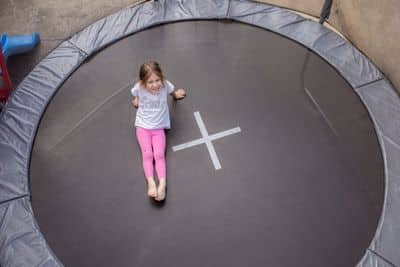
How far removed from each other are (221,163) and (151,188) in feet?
1.24

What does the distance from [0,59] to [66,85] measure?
369 millimetres

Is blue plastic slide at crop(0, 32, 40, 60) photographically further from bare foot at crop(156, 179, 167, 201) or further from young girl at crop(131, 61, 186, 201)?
bare foot at crop(156, 179, 167, 201)

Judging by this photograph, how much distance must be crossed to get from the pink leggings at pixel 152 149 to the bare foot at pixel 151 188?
3 cm

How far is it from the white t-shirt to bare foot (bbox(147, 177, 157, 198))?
28 cm

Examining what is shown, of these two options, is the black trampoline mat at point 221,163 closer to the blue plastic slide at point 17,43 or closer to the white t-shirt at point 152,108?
the white t-shirt at point 152,108

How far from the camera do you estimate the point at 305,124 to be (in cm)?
238

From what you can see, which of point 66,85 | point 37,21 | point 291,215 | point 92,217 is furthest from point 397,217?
point 37,21

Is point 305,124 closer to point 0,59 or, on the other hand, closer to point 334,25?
point 334,25

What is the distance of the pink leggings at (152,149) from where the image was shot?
7.15ft

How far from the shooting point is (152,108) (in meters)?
2.24

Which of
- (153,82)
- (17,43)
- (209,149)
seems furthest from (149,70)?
(17,43)

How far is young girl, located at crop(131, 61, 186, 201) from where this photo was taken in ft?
7.00

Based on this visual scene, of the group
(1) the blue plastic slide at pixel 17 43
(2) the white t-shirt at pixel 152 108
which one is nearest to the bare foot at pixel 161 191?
(2) the white t-shirt at pixel 152 108

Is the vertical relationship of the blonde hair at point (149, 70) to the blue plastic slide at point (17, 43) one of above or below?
above
